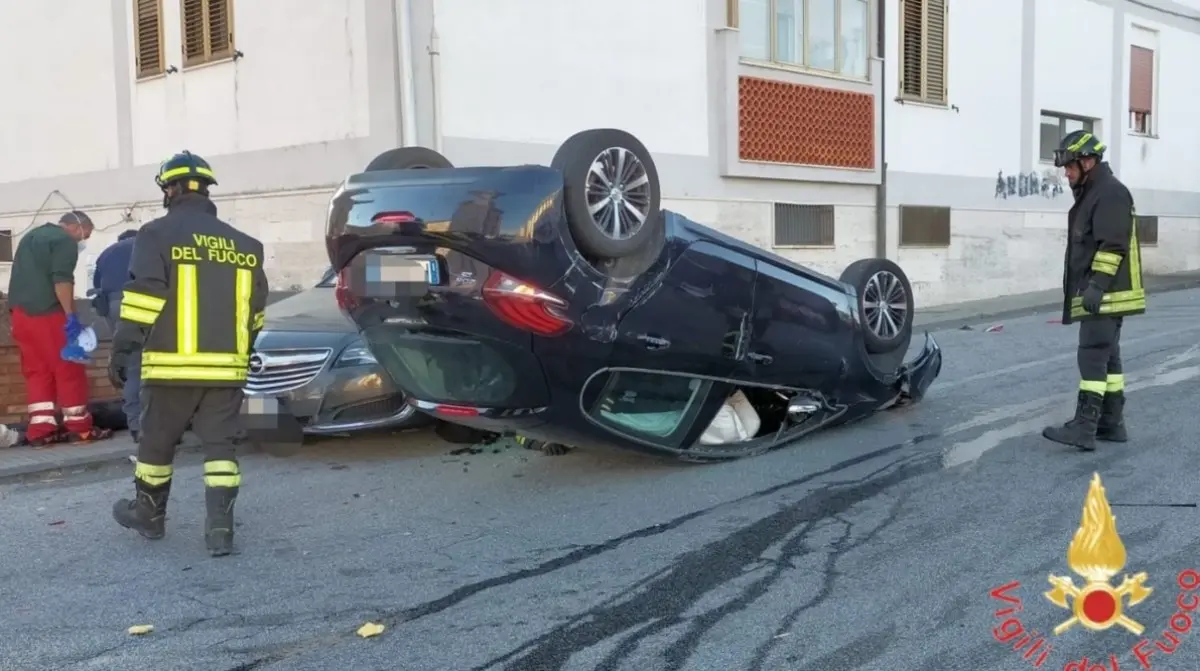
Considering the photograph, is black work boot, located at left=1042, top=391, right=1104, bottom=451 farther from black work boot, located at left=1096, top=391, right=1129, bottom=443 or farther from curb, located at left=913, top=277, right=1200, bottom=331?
curb, located at left=913, top=277, right=1200, bottom=331

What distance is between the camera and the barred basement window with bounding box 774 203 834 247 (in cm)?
1560

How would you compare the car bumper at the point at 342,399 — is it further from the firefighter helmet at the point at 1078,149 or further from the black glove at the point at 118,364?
the firefighter helmet at the point at 1078,149

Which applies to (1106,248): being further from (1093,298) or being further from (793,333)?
(793,333)

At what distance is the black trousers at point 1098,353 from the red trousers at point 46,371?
6.75m

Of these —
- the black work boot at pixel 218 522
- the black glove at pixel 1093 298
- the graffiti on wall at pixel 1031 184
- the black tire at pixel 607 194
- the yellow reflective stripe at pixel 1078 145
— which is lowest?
the black work boot at pixel 218 522

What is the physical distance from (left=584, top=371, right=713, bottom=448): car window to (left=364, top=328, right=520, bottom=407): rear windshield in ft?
1.41

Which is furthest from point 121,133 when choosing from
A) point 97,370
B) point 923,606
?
point 923,606

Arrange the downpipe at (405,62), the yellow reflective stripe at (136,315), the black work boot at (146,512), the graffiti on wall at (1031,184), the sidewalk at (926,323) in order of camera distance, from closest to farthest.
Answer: the yellow reflective stripe at (136,315), the black work boot at (146,512), the sidewalk at (926,323), the downpipe at (405,62), the graffiti on wall at (1031,184)

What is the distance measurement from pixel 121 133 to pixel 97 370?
7.63m

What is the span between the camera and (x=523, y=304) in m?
4.86

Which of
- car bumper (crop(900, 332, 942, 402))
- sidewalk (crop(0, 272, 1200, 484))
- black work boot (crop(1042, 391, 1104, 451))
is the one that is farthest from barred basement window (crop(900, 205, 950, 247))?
black work boot (crop(1042, 391, 1104, 451))

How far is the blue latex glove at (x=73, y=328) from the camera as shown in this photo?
7535mm

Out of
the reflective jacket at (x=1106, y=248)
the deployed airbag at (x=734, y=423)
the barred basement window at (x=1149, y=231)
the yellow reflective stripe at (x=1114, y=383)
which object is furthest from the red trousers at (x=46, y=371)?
the barred basement window at (x=1149, y=231)

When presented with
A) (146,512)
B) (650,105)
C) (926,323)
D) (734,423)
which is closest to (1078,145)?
(734,423)
